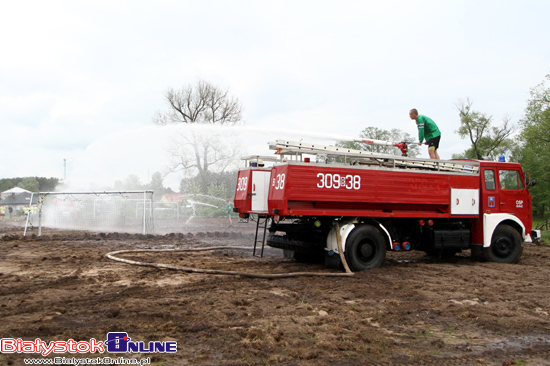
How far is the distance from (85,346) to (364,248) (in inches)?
277

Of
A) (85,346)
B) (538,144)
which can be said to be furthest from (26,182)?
(85,346)

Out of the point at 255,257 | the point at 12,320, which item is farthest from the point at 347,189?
the point at 12,320

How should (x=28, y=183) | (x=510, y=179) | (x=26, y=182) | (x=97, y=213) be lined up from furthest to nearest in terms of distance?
(x=26, y=182), (x=28, y=183), (x=97, y=213), (x=510, y=179)

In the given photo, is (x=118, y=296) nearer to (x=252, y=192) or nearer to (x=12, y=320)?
(x=12, y=320)

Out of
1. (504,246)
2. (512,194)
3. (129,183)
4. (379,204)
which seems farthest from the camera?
(129,183)

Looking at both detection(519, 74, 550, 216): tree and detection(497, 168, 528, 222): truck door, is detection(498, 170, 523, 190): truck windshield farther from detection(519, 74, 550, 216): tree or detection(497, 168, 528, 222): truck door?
detection(519, 74, 550, 216): tree

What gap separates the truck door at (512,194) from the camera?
12.9 metres

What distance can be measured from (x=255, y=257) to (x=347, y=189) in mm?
3964

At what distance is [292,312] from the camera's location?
6.98m

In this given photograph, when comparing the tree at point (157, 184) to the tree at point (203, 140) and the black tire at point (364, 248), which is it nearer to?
the tree at point (203, 140)

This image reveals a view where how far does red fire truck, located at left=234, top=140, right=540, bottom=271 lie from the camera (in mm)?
10312

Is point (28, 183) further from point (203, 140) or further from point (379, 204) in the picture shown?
point (379, 204)

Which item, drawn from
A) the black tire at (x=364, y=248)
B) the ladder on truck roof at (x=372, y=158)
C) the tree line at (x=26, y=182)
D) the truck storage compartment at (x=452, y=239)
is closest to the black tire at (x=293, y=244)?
the black tire at (x=364, y=248)

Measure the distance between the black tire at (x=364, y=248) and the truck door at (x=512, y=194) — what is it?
13.6 ft
